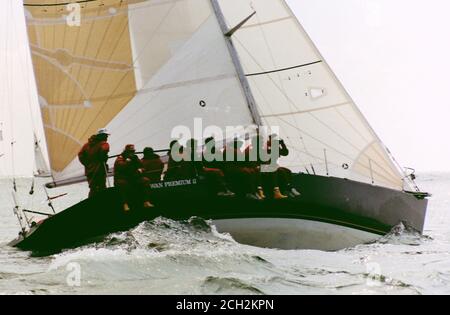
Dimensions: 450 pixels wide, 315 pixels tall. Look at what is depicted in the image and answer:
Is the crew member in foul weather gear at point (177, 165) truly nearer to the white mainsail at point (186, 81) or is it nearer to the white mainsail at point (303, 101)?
the white mainsail at point (186, 81)

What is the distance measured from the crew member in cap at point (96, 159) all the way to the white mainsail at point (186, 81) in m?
1.47

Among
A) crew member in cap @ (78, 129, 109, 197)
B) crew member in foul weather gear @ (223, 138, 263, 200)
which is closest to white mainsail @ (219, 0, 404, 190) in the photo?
crew member in foul weather gear @ (223, 138, 263, 200)

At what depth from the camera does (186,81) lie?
12242 millimetres

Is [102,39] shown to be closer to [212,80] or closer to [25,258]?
[212,80]

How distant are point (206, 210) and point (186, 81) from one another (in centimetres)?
306

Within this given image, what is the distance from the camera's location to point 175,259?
928 centimetres

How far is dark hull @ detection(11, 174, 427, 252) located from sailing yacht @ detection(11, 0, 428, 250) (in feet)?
0.15

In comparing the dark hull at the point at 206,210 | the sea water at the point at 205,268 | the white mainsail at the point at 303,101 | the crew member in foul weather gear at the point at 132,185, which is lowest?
the sea water at the point at 205,268

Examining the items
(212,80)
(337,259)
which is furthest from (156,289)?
(212,80)

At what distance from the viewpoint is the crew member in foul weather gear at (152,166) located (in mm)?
10641

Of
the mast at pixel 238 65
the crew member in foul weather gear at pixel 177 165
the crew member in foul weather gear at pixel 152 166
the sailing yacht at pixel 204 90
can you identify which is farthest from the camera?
the sailing yacht at pixel 204 90

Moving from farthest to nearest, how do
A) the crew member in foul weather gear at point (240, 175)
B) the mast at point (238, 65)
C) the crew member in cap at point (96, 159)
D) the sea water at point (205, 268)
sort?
the mast at point (238, 65) → the crew member in cap at point (96, 159) → the crew member in foul weather gear at point (240, 175) → the sea water at point (205, 268)

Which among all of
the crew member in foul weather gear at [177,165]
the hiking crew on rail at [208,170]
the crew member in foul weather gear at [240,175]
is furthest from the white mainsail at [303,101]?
the crew member in foul weather gear at [177,165]

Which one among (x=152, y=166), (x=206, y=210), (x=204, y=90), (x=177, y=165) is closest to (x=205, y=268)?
(x=206, y=210)
